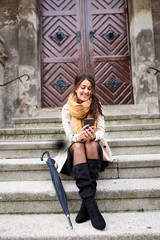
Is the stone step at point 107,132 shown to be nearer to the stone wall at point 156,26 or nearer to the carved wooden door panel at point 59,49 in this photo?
the carved wooden door panel at point 59,49

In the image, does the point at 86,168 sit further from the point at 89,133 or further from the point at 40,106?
the point at 40,106

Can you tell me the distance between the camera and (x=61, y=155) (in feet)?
5.78

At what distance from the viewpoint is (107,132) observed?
2732 millimetres

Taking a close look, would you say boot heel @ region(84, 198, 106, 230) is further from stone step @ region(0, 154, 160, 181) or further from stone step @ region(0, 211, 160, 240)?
stone step @ region(0, 154, 160, 181)

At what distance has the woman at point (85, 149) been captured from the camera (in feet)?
4.71

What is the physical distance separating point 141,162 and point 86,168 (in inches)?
26.7

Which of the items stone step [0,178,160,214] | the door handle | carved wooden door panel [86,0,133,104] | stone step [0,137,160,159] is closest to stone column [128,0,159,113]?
carved wooden door panel [86,0,133,104]

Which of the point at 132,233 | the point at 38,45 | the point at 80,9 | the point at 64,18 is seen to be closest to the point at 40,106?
the point at 38,45

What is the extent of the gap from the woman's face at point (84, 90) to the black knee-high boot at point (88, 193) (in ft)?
2.26

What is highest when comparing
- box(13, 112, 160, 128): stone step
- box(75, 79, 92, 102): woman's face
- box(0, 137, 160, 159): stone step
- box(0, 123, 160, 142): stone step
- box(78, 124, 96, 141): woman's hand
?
box(75, 79, 92, 102): woman's face

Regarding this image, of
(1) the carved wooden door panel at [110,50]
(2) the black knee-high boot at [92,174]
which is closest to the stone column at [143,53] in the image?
(1) the carved wooden door panel at [110,50]

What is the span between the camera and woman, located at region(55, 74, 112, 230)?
1437mm

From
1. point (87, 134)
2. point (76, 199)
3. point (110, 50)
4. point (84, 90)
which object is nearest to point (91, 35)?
point (110, 50)

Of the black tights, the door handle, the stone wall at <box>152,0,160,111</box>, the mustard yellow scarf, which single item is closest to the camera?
the black tights
